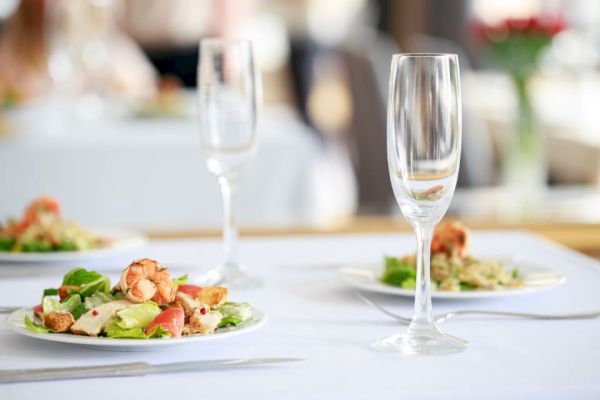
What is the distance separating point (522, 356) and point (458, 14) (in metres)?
6.52

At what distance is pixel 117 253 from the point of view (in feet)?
4.53

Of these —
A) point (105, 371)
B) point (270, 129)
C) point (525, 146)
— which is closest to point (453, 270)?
point (105, 371)

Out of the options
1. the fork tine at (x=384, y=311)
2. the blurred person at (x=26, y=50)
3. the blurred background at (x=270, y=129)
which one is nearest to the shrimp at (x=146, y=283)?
the fork tine at (x=384, y=311)

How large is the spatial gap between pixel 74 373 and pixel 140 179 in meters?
1.80

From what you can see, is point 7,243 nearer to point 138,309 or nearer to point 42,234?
point 42,234

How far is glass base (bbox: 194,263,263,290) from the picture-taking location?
1199mm

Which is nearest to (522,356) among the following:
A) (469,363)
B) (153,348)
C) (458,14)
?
(469,363)

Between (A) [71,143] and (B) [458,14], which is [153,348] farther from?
(B) [458,14]

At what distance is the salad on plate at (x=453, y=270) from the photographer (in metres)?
1.12

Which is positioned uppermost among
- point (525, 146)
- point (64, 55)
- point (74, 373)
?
point (64, 55)

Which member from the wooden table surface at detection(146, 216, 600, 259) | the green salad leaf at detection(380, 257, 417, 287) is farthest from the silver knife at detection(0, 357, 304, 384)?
the wooden table surface at detection(146, 216, 600, 259)

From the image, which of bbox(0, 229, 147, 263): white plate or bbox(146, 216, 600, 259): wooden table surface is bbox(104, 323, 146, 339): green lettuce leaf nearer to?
bbox(0, 229, 147, 263): white plate

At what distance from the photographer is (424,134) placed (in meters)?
0.90

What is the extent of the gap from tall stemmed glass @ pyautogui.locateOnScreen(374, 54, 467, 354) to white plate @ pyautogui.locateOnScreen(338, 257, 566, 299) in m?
0.17
